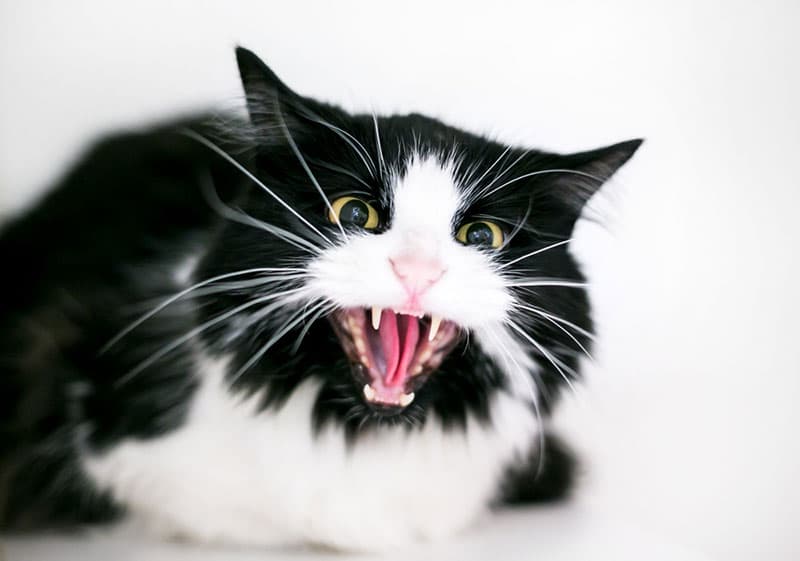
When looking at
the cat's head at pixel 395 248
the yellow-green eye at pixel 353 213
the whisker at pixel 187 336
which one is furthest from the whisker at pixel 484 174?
the whisker at pixel 187 336

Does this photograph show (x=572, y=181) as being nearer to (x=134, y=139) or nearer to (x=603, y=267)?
(x=603, y=267)

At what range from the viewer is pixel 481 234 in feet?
2.65

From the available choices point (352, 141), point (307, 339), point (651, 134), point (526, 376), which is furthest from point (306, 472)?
point (651, 134)

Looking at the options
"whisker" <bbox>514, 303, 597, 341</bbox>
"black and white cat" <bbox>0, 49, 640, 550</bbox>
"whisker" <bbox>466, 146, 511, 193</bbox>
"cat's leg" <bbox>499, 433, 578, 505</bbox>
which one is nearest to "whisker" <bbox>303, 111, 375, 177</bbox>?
"black and white cat" <bbox>0, 49, 640, 550</bbox>

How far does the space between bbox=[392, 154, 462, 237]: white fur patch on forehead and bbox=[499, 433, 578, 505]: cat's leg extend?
0.39 meters

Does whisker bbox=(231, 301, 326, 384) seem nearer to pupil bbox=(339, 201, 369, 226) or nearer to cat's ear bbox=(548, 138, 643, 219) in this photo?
pupil bbox=(339, 201, 369, 226)

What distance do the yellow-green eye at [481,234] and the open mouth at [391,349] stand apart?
3.6 inches

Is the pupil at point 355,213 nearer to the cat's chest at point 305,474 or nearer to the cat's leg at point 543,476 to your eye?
the cat's chest at point 305,474

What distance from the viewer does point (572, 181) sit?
2.71 ft

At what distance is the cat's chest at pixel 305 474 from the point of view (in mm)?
895

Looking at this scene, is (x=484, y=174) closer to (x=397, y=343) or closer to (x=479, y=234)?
(x=479, y=234)

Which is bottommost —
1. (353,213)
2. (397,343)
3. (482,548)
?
(482,548)

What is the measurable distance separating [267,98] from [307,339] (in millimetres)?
262

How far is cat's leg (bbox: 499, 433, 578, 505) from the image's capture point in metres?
1.01
